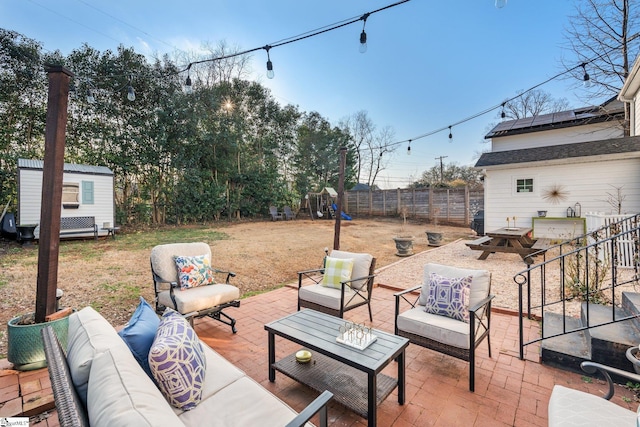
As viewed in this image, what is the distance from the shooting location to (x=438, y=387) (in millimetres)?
2289

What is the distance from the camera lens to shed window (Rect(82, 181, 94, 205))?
946cm

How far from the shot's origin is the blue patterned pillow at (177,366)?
1.41m

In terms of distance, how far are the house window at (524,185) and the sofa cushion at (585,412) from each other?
8.92 meters

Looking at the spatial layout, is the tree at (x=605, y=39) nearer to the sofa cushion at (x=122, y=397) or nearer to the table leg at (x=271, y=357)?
the table leg at (x=271, y=357)

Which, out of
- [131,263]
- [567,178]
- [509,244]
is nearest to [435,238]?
[509,244]

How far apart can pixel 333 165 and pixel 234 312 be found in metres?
18.0

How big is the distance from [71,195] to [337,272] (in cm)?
1014

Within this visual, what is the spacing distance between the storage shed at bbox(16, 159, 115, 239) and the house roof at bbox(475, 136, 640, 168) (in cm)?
1287

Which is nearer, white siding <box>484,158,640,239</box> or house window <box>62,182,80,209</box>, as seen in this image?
white siding <box>484,158,640,239</box>

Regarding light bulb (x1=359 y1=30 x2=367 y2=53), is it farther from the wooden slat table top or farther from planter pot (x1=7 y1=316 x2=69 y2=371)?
planter pot (x1=7 y1=316 x2=69 y2=371)

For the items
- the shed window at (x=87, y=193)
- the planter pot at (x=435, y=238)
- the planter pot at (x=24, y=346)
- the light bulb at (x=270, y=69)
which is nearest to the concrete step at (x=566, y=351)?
the planter pot at (x=24, y=346)

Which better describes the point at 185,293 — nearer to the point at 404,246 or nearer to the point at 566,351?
the point at 566,351

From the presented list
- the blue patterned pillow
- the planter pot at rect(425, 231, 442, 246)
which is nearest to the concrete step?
the blue patterned pillow

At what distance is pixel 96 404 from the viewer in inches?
38.4
